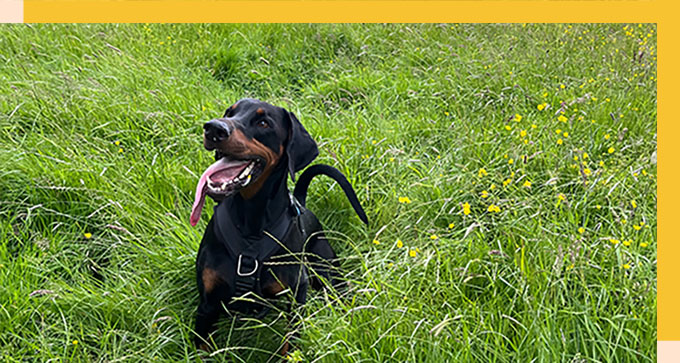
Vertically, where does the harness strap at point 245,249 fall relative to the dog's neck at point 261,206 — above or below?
below

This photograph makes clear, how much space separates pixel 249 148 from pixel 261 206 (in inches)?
12.2

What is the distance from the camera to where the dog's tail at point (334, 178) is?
2926 millimetres

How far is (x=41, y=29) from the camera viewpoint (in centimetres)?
573

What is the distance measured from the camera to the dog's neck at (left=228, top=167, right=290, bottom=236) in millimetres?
2664

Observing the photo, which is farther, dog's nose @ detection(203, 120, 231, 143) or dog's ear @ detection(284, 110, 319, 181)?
dog's ear @ detection(284, 110, 319, 181)

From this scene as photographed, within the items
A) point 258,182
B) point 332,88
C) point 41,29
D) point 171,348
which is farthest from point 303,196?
point 41,29

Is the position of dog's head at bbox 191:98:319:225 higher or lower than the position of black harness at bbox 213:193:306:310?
higher

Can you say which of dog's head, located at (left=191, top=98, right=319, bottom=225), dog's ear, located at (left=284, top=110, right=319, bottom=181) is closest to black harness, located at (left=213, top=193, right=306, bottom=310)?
dog's head, located at (left=191, top=98, right=319, bottom=225)

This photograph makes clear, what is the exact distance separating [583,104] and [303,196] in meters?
2.29

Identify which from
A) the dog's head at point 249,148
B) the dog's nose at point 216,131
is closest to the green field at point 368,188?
the dog's head at point 249,148

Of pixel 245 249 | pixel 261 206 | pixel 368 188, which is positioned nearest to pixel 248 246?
pixel 245 249

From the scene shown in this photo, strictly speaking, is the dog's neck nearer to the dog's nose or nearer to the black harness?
the black harness

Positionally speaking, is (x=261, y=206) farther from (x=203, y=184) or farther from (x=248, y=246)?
(x=203, y=184)

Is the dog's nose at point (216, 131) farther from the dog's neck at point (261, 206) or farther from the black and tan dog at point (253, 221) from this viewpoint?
the dog's neck at point (261, 206)
